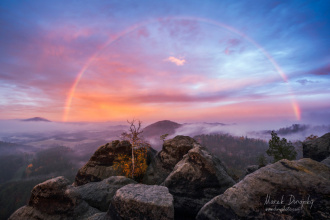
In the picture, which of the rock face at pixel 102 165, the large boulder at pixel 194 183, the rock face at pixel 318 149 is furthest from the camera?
the rock face at pixel 102 165

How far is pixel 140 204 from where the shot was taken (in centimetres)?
1222

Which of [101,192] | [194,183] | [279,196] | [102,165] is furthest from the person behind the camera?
[102,165]

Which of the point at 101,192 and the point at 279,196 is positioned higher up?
the point at 279,196

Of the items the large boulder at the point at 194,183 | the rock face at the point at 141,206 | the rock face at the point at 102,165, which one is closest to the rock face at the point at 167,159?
the rock face at the point at 102,165

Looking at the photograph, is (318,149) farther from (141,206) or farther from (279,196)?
(141,206)

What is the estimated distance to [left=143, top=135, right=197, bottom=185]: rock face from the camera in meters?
29.7

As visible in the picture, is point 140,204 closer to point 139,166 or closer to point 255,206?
point 255,206

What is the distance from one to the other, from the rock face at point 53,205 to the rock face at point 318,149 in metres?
35.0

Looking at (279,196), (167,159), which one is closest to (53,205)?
(279,196)

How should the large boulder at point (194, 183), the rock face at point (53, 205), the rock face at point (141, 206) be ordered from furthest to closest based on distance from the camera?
the large boulder at point (194, 183) → the rock face at point (53, 205) → the rock face at point (141, 206)

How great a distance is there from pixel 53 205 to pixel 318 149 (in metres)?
38.8

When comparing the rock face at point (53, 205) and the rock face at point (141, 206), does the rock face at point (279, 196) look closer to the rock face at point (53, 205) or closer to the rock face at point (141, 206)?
the rock face at point (141, 206)

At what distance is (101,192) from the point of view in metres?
20.0

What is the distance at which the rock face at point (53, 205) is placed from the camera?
14141 millimetres
